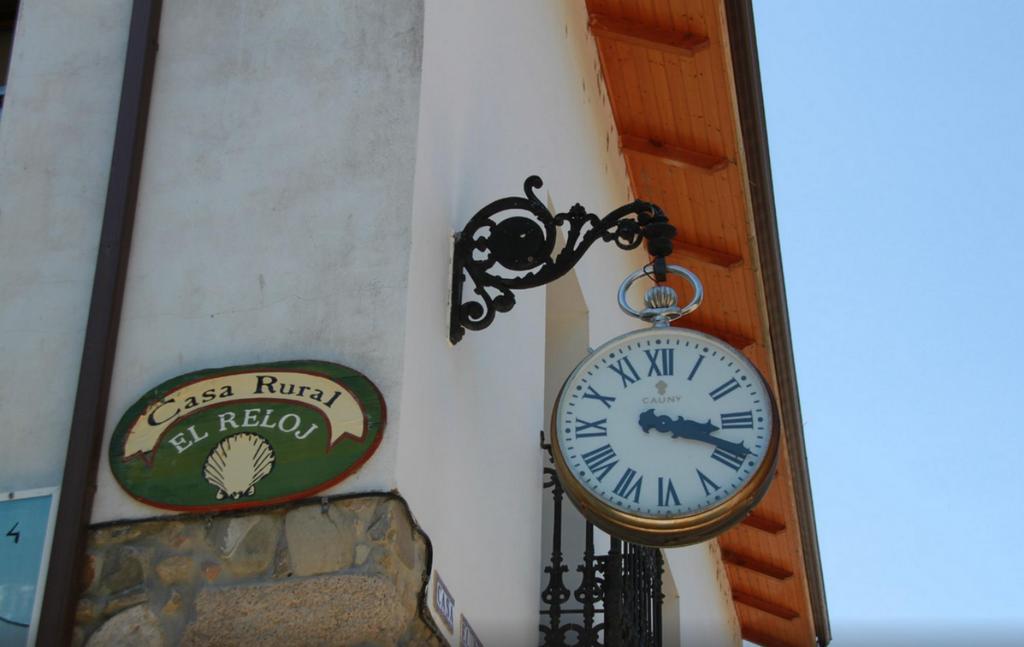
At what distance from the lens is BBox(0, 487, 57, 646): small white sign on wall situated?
4.64 metres

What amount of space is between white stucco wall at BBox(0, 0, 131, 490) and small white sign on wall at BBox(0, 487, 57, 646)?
9 cm

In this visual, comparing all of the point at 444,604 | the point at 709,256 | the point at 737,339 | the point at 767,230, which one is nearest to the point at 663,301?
the point at 444,604

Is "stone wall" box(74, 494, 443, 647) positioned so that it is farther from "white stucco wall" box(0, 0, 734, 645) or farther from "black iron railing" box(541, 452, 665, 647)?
"black iron railing" box(541, 452, 665, 647)

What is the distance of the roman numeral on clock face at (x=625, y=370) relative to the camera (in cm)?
543

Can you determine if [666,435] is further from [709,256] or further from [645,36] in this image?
[709,256]

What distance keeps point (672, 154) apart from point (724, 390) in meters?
4.72

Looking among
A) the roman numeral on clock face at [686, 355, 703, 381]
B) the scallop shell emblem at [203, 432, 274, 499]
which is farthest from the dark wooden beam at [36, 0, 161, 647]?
the roman numeral on clock face at [686, 355, 703, 381]

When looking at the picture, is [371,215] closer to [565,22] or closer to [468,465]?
[468,465]

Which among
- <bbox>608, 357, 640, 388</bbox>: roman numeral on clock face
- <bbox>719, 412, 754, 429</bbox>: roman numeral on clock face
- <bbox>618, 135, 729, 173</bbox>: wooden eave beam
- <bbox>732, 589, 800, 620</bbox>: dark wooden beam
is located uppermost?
<bbox>618, 135, 729, 173</bbox>: wooden eave beam

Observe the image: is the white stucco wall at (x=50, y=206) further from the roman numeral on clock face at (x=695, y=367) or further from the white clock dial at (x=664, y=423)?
the roman numeral on clock face at (x=695, y=367)

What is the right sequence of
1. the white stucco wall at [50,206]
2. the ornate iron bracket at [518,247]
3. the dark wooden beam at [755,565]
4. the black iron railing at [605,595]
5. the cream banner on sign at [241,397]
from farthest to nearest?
the dark wooden beam at [755,565], the black iron railing at [605,595], the ornate iron bracket at [518,247], the white stucco wall at [50,206], the cream banner on sign at [241,397]

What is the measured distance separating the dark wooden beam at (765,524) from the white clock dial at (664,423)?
678 cm

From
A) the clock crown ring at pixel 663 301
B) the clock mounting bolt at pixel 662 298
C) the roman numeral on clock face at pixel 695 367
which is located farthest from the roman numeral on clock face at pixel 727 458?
the clock mounting bolt at pixel 662 298

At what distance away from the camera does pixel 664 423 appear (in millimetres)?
5340
